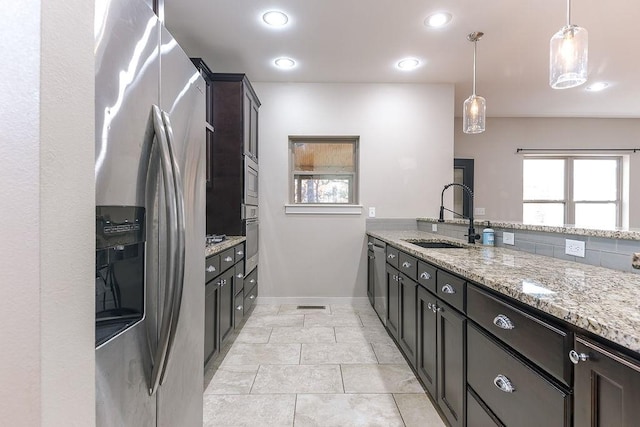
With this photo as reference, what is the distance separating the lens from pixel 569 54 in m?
1.86

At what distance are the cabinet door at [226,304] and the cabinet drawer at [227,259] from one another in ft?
0.18

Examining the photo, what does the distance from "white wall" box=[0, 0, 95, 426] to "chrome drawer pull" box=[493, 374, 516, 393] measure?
1.19m

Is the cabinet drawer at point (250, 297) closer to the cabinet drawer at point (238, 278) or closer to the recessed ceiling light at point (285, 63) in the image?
the cabinet drawer at point (238, 278)

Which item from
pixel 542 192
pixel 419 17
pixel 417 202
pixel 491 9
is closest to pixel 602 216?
pixel 542 192

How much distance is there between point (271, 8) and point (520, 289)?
256cm

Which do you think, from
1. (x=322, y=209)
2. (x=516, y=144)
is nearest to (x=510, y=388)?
(x=322, y=209)

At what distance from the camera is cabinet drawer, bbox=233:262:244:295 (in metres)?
2.62

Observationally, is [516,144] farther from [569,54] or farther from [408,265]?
[408,265]

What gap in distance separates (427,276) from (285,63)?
271cm

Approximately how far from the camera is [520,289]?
3.26 ft

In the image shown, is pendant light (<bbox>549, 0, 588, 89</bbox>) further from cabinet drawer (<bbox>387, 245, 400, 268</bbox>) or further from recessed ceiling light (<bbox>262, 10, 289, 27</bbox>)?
recessed ceiling light (<bbox>262, 10, 289, 27</bbox>)

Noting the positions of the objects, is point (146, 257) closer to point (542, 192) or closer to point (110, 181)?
point (110, 181)

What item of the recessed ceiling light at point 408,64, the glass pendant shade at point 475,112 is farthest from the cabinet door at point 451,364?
the recessed ceiling light at point 408,64

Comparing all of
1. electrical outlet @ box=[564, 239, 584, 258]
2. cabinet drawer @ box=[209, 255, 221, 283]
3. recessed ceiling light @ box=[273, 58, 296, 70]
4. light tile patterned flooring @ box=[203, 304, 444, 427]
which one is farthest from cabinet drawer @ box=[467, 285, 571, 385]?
recessed ceiling light @ box=[273, 58, 296, 70]
